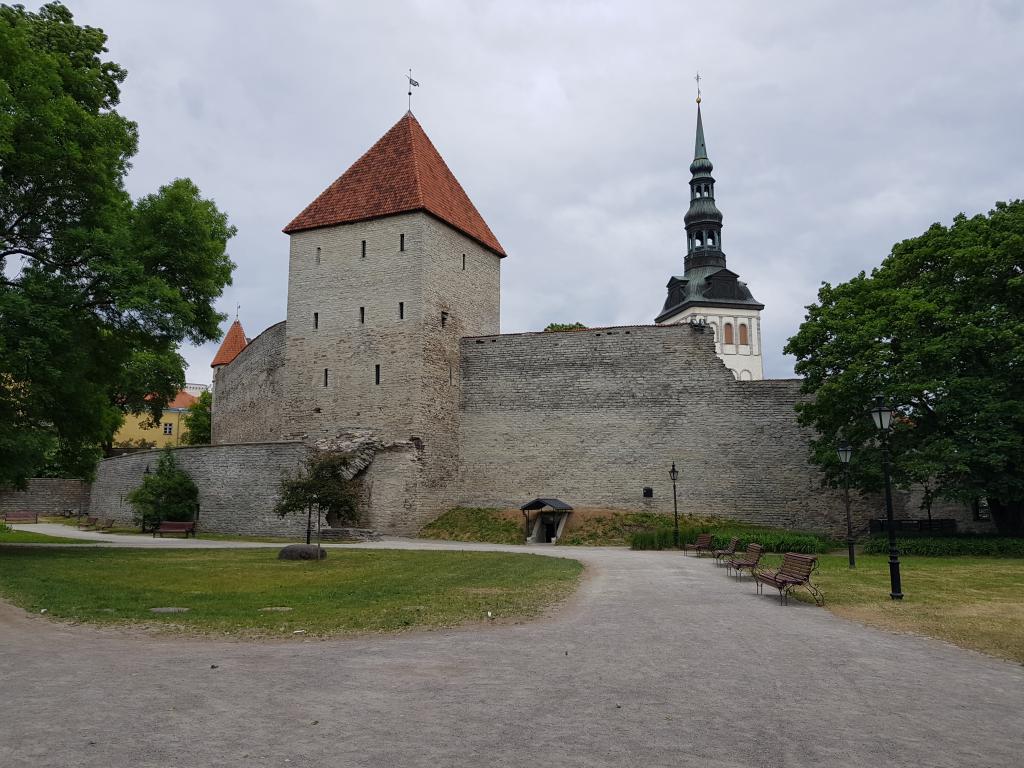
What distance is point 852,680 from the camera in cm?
616

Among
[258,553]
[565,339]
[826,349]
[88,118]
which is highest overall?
[88,118]

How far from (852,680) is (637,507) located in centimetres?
2199

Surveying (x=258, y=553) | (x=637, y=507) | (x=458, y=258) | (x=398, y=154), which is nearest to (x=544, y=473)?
(x=637, y=507)

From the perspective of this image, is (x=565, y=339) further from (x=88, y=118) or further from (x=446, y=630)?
(x=446, y=630)

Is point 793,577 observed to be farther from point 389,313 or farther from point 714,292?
point 714,292

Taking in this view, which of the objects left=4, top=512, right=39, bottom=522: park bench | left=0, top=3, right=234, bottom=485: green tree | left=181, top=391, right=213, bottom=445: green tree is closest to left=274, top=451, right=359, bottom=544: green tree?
left=0, top=3, right=234, bottom=485: green tree

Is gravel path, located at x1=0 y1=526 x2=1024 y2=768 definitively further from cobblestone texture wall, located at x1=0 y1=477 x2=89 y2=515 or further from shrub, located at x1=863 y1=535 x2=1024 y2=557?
cobblestone texture wall, located at x1=0 y1=477 x2=89 y2=515

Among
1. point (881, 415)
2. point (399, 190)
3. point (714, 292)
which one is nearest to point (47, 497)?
point (399, 190)

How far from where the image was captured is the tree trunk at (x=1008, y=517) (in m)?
20.9

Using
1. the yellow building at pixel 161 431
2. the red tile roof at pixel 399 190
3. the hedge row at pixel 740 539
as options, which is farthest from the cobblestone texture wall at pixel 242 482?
the yellow building at pixel 161 431

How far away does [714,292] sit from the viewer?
70.3m

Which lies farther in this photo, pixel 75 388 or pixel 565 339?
pixel 565 339

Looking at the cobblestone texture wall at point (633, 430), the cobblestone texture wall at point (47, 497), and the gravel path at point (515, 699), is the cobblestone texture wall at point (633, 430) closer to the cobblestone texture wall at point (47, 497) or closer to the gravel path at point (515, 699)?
the gravel path at point (515, 699)

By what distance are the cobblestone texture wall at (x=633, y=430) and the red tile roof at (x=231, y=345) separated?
2759cm
